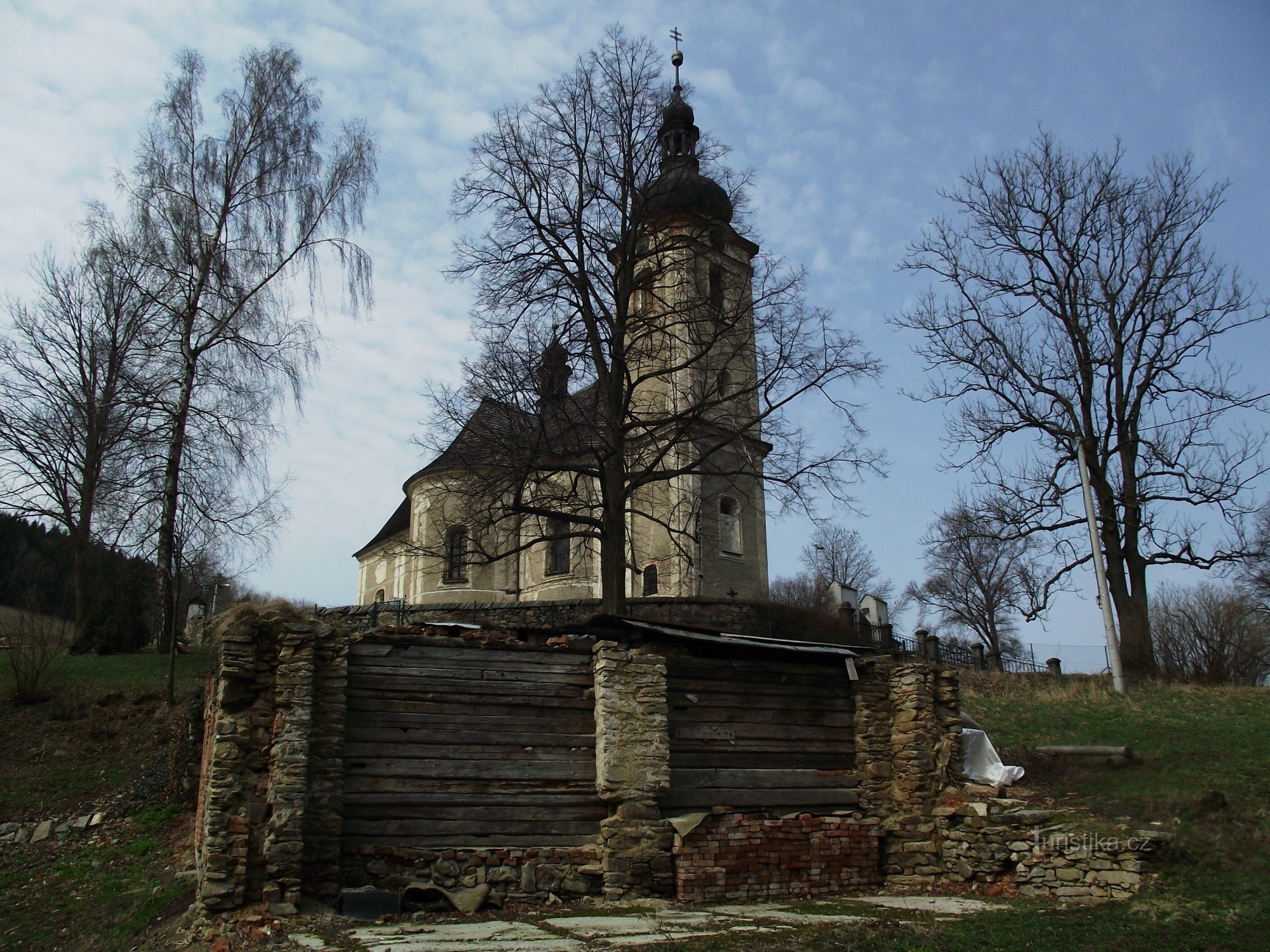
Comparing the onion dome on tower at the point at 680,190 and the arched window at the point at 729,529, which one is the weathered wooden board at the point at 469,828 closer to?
the onion dome on tower at the point at 680,190

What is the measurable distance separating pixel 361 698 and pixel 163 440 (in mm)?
13495

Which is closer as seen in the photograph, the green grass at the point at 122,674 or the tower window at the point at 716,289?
the green grass at the point at 122,674

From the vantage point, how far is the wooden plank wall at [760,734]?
11.7m

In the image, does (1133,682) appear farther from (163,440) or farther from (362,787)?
(163,440)

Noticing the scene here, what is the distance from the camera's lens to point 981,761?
43.7ft

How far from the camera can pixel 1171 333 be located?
23078 mm

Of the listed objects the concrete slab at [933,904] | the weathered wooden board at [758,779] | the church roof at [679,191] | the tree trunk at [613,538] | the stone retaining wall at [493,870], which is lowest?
the concrete slab at [933,904]

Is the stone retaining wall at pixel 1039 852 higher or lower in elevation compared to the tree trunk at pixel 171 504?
lower

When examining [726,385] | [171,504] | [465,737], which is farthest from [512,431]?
[465,737]

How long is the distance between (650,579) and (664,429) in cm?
833

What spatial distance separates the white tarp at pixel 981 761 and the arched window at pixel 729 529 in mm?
17226

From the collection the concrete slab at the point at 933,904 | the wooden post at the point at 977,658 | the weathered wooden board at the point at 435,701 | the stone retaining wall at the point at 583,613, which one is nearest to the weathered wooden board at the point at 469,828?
the weathered wooden board at the point at 435,701

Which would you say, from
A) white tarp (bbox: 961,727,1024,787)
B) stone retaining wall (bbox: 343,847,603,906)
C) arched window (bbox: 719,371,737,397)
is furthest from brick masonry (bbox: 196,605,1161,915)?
arched window (bbox: 719,371,737,397)

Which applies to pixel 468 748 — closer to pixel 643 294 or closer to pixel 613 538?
pixel 613 538
